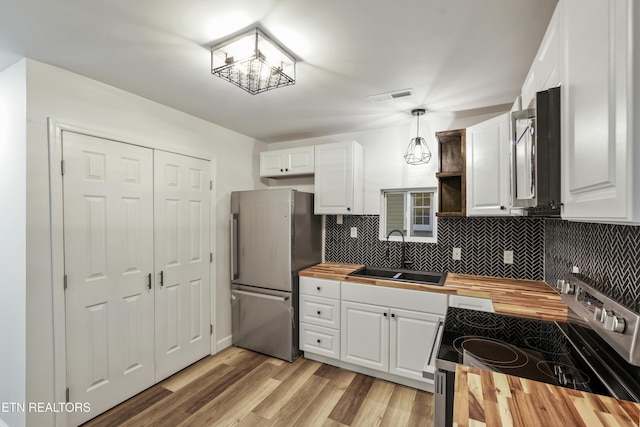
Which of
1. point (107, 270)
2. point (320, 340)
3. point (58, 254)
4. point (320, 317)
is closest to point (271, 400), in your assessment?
point (320, 340)

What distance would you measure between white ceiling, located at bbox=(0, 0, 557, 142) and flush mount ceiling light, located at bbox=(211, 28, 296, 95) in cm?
6

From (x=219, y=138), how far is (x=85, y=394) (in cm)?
234

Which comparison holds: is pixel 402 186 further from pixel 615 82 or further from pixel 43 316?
pixel 43 316

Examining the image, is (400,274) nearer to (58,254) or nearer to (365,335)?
(365,335)

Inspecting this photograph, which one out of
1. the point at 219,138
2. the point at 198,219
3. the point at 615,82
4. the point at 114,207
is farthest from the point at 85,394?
the point at 615,82

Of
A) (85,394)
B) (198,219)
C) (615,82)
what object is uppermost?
(615,82)

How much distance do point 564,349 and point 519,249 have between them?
1.49 m

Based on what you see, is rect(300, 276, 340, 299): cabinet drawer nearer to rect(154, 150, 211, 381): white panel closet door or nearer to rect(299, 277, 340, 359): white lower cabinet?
rect(299, 277, 340, 359): white lower cabinet

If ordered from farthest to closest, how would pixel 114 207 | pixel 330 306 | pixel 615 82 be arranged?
pixel 330 306 < pixel 114 207 < pixel 615 82

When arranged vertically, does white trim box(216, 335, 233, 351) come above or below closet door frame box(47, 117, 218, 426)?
below

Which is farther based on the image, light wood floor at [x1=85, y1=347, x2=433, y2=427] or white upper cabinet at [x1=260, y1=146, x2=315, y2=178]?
white upper cabinet at [x1=260, y1=146, x2=315, y2=178]

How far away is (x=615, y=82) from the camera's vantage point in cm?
64

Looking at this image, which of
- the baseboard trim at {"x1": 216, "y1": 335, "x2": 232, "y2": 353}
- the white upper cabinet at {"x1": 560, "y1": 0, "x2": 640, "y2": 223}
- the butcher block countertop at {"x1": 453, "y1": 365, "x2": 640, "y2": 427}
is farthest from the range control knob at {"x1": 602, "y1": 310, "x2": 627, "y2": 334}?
the baseboard trim at {"x1": 216, "y1": 335, "x2": 232, "y2": 353}

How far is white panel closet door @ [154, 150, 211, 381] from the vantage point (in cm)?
247
